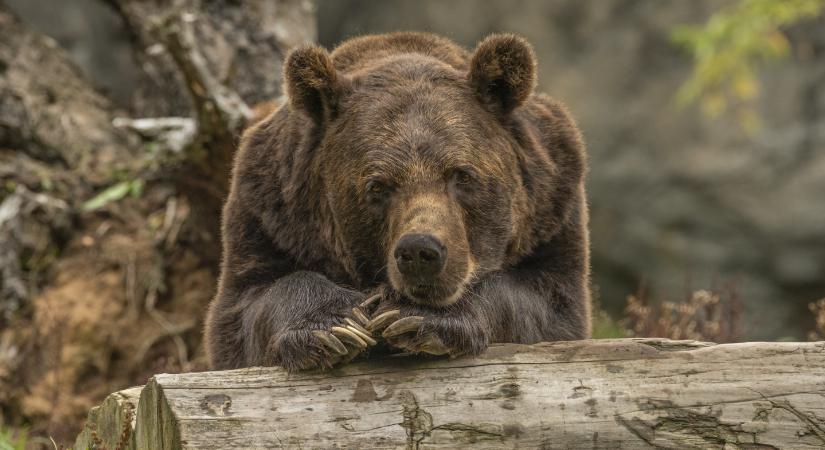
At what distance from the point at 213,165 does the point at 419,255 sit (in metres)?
4.65

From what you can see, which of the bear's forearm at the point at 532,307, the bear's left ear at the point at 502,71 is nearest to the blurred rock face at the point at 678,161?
the bear's forearm at the point at 532,307

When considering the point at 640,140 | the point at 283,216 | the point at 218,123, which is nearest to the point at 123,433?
the point at 283,216

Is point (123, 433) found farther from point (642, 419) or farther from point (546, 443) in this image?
point (642, 419)

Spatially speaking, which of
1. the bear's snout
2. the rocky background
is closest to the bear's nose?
the bear's snout

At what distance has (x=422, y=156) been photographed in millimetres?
4414

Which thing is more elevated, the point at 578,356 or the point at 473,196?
the point at 473,196

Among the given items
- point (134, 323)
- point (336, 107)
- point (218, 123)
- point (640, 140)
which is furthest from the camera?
point (640, 140)

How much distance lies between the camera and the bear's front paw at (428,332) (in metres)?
3.91

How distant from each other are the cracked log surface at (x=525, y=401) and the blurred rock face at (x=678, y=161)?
8721 millimetres

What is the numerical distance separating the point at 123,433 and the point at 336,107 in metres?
1.74

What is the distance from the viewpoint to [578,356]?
3928 millimetres

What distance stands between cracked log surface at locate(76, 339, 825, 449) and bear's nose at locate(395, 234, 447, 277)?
35cm

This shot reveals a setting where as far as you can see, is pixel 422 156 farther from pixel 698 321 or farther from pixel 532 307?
pixel 698 321

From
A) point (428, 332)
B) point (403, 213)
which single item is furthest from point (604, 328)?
point (428, 332)
